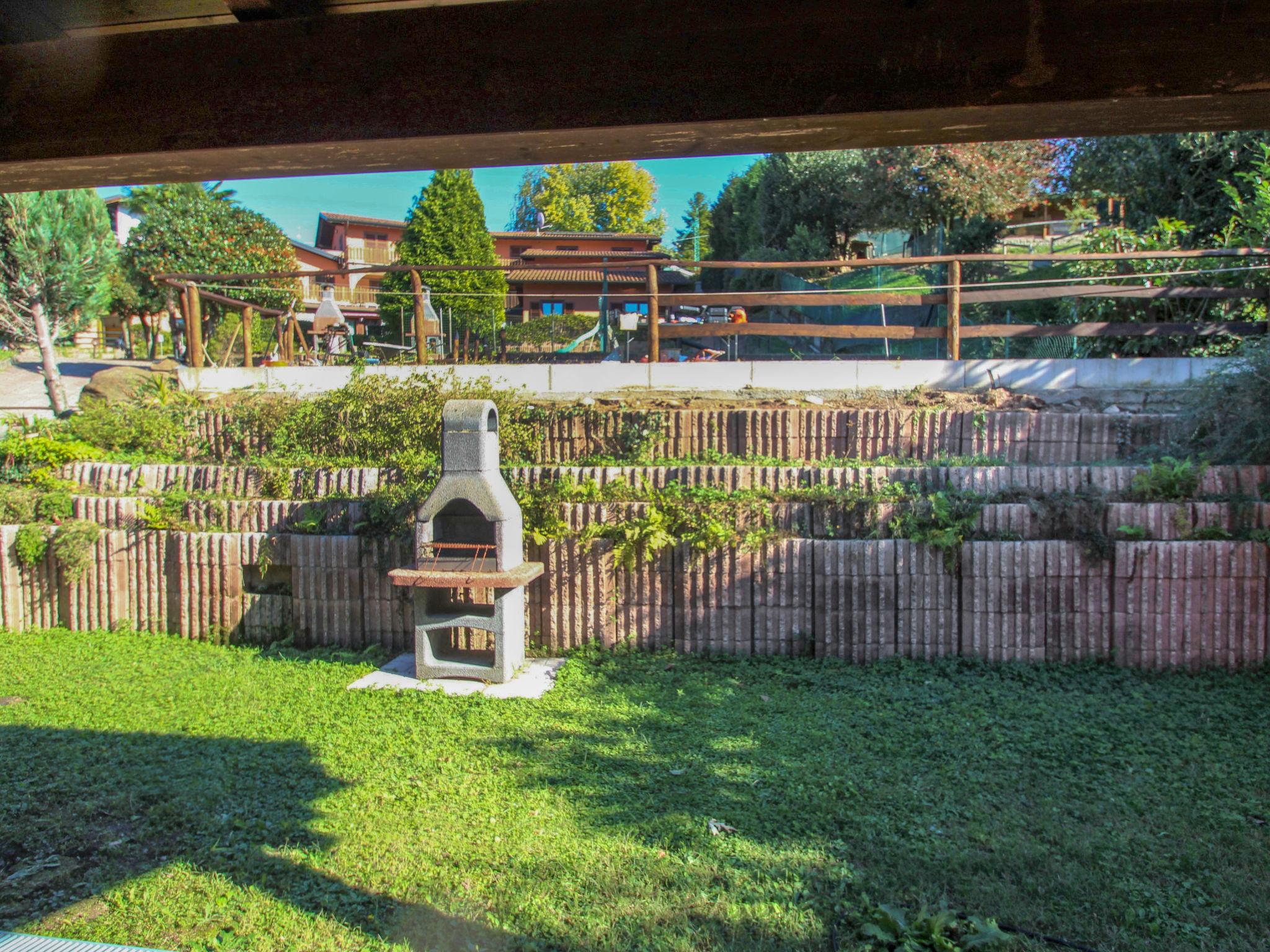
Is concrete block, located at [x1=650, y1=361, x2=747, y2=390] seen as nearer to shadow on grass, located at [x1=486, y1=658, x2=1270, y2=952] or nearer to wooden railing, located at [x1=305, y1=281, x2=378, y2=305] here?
shadow on grass, located at [x1=486, y1=658, x2=1270, y2=952]

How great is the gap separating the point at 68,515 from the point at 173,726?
3659 mm

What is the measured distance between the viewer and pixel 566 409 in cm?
836

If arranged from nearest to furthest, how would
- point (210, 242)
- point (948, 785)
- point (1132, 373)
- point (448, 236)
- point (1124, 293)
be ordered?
point (948, 785)
point (1132, 373)
point (1124, 293)
point (210, 242)
point (448, 236)

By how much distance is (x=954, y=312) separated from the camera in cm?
878

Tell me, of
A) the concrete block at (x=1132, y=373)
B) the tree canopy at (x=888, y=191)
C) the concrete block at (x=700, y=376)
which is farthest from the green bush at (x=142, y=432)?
the tree canopy at (x=888, y=191)

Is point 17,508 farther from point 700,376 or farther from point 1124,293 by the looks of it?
point 1124,293

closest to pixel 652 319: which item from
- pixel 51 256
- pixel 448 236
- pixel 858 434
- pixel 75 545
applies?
pixel 858 434

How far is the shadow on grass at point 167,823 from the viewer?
3791mm

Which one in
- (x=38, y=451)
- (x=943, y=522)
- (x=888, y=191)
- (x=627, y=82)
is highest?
(x=888, y=191)

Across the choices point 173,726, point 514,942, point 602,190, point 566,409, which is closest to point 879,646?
point 566,409

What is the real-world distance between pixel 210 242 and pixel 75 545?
67.0ft

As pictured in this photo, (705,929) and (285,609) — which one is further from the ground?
(285,609)

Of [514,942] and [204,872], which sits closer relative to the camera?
[514,942]

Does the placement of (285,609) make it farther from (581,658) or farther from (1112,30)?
(1112,30)
